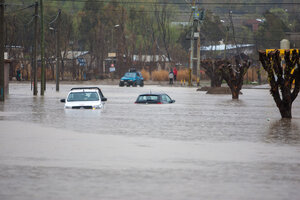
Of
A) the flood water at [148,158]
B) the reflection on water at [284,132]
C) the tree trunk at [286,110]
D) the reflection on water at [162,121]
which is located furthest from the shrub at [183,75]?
the reflection on water at [284,132]

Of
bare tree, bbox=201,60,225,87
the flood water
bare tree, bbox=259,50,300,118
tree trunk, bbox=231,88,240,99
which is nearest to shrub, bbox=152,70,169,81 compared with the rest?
bare tree, bbox=201,60,225,87

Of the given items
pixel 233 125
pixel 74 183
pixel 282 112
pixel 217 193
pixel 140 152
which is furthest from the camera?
pixel 282 112

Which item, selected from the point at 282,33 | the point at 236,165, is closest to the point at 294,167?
the point at 236,165

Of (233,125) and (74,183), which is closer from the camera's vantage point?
(74,183)

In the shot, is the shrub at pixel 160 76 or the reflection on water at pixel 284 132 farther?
the shrub at pixel 160 76

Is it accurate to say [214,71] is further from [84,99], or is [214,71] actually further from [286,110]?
[286,110]

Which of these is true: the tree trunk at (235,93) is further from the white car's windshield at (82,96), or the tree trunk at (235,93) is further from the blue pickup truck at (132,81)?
the blue pickup truck at (132,81)

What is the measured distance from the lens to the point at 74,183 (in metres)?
12.6

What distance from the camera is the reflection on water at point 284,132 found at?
22.0 metres

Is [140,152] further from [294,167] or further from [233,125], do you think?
[233,125]

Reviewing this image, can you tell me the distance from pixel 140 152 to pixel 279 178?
491 centimetres

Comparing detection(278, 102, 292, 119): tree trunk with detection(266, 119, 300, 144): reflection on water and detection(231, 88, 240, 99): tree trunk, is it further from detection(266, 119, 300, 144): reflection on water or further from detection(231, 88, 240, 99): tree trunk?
detection(231, 88, 240, 99): tree trunk

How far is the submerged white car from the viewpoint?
3362 centimetres

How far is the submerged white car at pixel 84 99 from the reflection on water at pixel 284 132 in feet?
27.6
